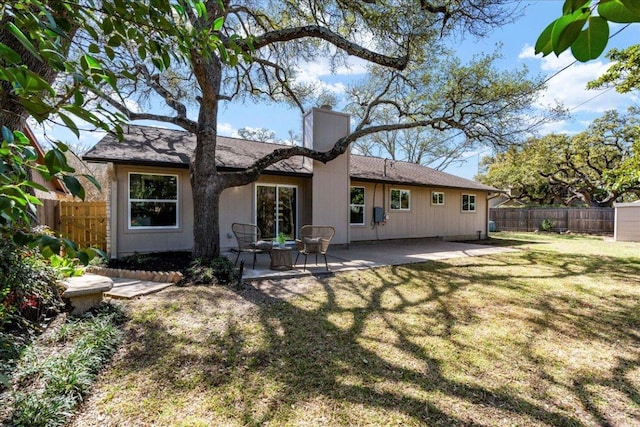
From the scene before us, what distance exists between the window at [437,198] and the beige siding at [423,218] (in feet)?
0.51

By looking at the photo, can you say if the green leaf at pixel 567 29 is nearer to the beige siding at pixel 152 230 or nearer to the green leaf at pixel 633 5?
the green leaf at pixel 633 5

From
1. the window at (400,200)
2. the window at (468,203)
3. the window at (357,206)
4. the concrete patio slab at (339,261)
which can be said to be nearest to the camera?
the concrete patio slab at (339,261)

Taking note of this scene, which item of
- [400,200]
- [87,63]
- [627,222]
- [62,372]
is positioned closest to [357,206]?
[400,200]

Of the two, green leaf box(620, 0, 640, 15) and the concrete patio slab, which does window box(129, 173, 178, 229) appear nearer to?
the concrete patio slab

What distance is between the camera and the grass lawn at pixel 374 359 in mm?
2393

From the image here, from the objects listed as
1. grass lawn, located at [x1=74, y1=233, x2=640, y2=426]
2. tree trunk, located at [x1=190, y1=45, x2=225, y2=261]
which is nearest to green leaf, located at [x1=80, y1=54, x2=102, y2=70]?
grass lawn, located at [x1=74, y1=233, x2=640, y2=426]

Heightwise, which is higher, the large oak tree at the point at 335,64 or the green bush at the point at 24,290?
the large oak tree at the point at 335,64

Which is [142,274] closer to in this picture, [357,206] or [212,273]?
[212,273]

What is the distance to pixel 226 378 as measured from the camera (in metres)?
2.81

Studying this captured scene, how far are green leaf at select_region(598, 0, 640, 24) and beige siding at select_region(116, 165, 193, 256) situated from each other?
9083mm

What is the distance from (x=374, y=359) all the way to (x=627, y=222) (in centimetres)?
1775

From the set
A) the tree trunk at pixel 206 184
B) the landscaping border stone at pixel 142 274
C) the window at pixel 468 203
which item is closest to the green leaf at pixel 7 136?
the landscaping border stone at pixel 142 274

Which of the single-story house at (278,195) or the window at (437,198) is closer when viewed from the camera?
the single-story house at (278,195)

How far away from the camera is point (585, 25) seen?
0.75 metres
